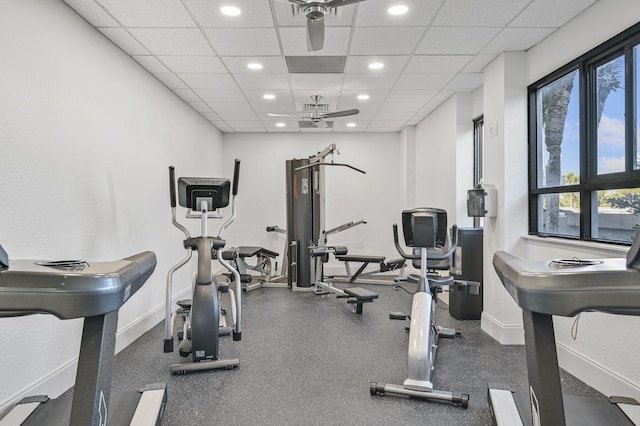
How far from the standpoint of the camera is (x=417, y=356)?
2523 millimetres

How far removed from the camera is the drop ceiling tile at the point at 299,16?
2.82 metres

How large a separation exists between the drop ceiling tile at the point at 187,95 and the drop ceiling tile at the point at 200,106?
0.16 meters

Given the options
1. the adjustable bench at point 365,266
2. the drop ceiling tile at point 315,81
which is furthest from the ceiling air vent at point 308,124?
the adjustable bench at point 365,266

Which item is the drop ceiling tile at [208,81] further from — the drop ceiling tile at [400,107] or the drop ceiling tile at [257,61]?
the drop ceiling tile at [400,107]

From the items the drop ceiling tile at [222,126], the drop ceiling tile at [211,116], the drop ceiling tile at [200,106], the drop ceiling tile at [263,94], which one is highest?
the drop ceiling tile at [222,126]

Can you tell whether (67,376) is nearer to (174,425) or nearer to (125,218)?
(174,425)

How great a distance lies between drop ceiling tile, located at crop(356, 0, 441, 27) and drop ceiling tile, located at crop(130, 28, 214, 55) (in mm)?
1361

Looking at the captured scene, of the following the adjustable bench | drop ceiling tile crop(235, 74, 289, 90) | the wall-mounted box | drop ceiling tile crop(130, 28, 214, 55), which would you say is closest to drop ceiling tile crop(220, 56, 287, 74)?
drop ceiling tile crop(235, 74, 289, 90)

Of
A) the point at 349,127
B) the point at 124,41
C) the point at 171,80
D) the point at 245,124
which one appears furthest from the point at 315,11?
the point at 349,127

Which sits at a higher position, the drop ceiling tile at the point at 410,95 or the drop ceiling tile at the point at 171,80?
the drop ceiling tile at the point at 171,80

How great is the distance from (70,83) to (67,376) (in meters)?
2.12

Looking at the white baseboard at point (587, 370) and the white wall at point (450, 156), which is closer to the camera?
the white baseboard at point (587, 370)

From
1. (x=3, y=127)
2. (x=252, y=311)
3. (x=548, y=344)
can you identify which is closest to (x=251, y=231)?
(x=252, y=311)

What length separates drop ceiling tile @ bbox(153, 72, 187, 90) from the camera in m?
4.27
